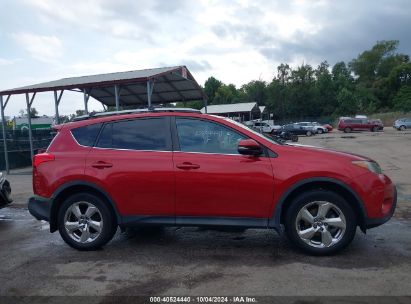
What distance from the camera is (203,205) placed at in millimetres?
5039

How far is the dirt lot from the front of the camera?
409cm

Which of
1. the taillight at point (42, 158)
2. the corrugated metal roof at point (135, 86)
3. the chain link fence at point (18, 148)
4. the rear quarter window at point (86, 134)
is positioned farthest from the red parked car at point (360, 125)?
the taillight at point (42, 158)

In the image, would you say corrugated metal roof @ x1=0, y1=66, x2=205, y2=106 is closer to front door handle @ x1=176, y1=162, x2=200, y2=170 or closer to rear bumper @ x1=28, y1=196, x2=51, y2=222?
rear bumper @ x1=28, y1=196, x2=51, y2=222

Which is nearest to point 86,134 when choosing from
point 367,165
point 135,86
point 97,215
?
point 97,215

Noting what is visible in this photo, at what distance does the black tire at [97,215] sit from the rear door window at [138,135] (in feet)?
2.29

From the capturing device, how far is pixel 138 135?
5.40m

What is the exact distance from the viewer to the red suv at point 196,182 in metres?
4.86

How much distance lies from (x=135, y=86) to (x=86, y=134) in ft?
44.5

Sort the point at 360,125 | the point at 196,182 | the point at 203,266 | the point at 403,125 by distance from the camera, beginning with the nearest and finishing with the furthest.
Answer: the point at 203,266, the point at 196,182, the point at 360,125, the point at 403,125

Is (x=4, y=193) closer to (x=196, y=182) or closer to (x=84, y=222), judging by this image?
(x=84, y=222)

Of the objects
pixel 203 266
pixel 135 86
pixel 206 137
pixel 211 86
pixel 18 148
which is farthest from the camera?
pixel 211 86

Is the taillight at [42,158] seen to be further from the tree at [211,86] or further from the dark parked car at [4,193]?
the tree at [211,86]

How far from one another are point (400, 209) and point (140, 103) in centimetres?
1628

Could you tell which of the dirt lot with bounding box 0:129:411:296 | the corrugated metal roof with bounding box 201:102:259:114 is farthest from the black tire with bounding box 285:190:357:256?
the corrugated metal roof with bounding box 201:102:259:114
